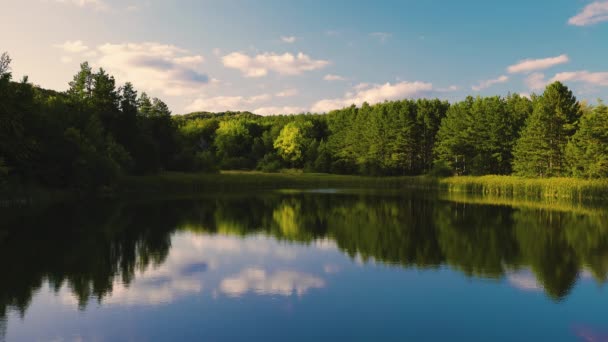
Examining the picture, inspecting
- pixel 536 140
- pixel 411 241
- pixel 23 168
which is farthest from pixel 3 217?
pixel 536 140

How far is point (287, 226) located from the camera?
31438 millimetres

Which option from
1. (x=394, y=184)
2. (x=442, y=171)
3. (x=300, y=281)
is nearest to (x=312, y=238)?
(x=300, y=281)

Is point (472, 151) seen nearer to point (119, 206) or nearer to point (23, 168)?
point (119, 206)

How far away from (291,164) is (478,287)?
350 feet

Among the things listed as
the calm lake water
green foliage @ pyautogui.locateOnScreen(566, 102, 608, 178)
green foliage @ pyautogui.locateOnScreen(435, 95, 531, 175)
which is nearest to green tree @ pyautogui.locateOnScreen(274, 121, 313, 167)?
green foliage @ pyautogui.locateOnScreen(435, 95, 531, 175)

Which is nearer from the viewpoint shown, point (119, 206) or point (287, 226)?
point (287, 226)

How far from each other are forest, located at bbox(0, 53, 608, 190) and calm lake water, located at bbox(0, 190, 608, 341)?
1980cm

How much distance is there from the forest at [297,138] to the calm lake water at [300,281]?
65.0 ft

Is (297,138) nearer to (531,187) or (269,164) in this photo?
(269,164)

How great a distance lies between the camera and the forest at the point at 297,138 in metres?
50.4

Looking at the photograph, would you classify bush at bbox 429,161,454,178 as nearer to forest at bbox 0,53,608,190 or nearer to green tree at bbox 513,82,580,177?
forest at bbox 0,53,608,190

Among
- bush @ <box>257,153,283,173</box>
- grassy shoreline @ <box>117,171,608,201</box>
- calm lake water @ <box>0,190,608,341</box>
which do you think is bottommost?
calm lake water @ <box>0,190,608,341</box>

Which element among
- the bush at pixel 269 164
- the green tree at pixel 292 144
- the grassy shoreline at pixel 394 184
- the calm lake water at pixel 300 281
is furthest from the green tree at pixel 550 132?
the green tree at pixel 292 144

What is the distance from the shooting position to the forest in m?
50.4
